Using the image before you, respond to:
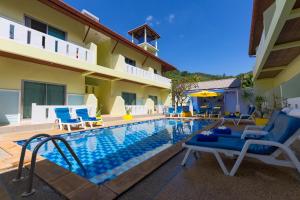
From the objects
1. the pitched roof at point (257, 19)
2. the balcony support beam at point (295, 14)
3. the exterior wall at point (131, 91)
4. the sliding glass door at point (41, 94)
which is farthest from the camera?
the exterior wall at point (131, 91)

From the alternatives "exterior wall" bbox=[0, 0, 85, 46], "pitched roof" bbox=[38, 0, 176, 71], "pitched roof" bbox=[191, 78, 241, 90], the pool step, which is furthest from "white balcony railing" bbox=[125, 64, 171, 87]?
the pool step

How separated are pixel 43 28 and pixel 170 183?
1305 cm

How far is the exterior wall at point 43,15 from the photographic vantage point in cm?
977

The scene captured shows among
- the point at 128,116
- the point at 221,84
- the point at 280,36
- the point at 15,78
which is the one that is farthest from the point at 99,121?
the point at 221,84

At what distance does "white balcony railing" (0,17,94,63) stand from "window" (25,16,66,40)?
155 cm

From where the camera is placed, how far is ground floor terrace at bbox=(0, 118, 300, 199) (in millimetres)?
2803

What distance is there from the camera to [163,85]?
22750 mm

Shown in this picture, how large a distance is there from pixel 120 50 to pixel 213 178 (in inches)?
673

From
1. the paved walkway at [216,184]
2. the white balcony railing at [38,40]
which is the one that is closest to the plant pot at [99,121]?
the white balcony railing at [38,40]

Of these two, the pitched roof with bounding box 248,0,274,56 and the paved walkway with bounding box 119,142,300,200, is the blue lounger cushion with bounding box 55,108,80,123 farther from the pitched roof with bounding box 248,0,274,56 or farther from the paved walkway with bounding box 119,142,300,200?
the pitched roof with bounding box 248,0,274,56

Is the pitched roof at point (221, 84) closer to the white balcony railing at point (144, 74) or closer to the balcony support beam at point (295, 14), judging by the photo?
the white balcony railing at point (144, 74)

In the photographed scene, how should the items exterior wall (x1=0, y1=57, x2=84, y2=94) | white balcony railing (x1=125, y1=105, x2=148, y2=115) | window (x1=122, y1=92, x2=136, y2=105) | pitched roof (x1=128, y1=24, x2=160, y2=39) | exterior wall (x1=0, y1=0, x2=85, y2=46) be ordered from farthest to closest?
pitched roof (x1=128, y1=24, x2=160, y2=39) → window (x1=122, y1=92, x2=136, y2=105) → white balcony railing (x1=125, y1=105, x2=148, y2=115) → exterior wall (x1=0, y1=0, x2=85, y2=46) → exterior wall (x1=0, y1=57, x2=84, y2=94)

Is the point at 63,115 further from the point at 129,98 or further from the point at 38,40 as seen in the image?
the point at 129,98

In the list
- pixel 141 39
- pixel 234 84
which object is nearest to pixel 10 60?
pixel 141 39
